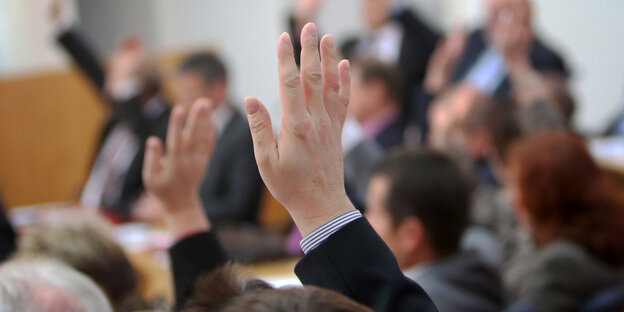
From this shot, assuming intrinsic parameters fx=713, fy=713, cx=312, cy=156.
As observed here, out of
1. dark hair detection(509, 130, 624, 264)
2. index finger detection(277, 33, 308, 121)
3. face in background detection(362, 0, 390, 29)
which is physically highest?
face in background detection(362, 0, 390, 29)

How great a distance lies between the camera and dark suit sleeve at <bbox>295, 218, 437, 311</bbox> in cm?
73

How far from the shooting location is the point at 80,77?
5.31 meters

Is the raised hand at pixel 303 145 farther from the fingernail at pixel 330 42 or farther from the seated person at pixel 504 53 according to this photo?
the seated person at pixel 504 53

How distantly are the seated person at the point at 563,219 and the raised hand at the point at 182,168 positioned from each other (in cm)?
97

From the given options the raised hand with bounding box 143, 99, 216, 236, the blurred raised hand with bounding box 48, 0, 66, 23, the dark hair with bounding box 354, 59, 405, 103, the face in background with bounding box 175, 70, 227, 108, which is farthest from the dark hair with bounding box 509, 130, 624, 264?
the blurred raised hand with bounding box 48, 0, 66, 23

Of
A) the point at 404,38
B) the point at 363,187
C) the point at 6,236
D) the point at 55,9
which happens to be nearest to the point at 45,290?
the point at 6,236

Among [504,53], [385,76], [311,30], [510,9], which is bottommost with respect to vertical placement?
[311,30]

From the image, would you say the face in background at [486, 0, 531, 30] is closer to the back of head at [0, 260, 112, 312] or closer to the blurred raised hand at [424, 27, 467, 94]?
the blurred raised hand at [424, 27, 467, 94]

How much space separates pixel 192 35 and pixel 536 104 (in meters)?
5.14

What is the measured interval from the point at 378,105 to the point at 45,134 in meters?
3.13

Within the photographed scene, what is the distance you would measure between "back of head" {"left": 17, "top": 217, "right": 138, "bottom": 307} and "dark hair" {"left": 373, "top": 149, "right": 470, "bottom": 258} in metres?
0.61

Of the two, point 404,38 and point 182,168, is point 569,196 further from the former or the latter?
point 404,38

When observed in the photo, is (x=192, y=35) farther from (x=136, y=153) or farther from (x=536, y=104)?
(x=536, y=104)

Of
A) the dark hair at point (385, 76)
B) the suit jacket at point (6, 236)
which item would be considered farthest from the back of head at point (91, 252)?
the dark hair at point (385, 76)
